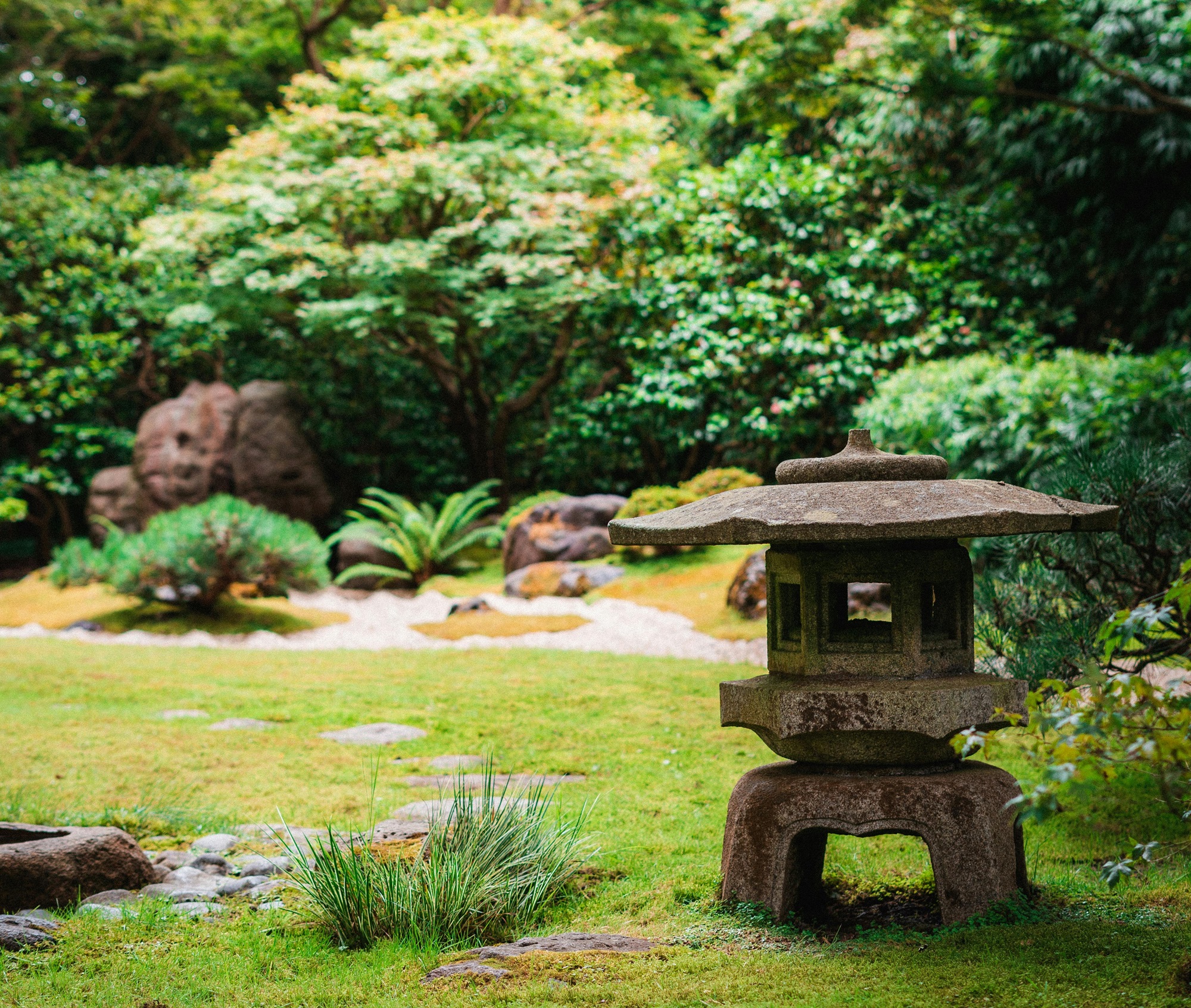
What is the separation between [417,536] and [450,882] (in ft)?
34.0

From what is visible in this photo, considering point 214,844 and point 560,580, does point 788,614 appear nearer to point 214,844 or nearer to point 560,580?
point 214,844

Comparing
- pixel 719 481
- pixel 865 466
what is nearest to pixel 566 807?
pixel 865 466

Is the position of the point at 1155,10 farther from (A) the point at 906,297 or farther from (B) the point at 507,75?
(B) the point at 507,75

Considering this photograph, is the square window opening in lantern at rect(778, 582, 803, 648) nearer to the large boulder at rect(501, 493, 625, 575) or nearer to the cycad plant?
the large boulder at rect(501, 493, 625, 575)

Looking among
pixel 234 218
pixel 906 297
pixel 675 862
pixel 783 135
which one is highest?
pixel 783 135

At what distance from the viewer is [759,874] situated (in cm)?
337

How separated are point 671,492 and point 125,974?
962 centimetres

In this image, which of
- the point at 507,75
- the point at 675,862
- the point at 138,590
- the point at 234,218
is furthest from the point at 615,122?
the point at 675,862

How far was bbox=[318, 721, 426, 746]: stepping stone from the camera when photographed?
6109mm

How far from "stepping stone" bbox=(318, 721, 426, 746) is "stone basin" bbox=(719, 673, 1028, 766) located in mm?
3167

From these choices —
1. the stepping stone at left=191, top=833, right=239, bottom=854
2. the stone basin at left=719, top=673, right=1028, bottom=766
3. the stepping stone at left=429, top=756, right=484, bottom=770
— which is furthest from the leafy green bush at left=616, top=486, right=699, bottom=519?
the stone basin at left=719, top=673, right=1028, bottom=766

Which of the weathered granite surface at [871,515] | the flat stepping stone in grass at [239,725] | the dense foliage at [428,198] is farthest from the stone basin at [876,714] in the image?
the dense foliage at [428,198]

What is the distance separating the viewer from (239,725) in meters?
6.46

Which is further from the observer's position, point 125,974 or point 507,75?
point 507,75
